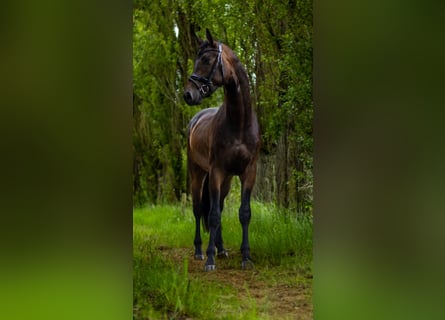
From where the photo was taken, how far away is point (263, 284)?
2.15 m

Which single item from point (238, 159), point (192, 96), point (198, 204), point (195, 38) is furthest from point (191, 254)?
point (195, 38)

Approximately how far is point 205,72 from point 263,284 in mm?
832

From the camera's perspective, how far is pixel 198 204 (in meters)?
2.21

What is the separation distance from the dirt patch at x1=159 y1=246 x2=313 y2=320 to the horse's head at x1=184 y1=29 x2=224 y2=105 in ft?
1.94

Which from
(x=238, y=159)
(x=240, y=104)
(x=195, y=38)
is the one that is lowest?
(x=238, y=159)

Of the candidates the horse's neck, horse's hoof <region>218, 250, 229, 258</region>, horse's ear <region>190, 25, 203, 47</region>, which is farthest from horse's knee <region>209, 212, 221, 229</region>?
horse's ear <region>190, 25, 203, 47</region>

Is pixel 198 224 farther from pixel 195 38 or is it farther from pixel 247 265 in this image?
pixel 195 38

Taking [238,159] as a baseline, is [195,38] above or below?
above

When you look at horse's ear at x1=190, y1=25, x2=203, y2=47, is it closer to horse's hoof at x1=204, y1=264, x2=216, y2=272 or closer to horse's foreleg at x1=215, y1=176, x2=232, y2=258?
horse's foreleg at x1=215, y1=176, x2=232, y2=258

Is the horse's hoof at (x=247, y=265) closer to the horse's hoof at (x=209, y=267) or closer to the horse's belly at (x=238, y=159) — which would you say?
the horse's hoof at (x=209, y=267)

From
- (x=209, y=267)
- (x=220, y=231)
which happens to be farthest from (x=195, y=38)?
(x=209, y=267)
